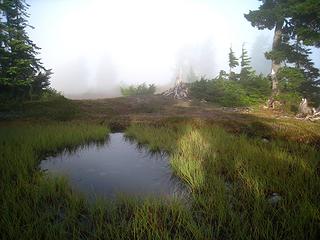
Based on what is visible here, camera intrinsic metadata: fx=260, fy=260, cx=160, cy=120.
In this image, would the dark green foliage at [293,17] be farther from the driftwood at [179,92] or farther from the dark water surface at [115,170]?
the dark water surface at [115,170]

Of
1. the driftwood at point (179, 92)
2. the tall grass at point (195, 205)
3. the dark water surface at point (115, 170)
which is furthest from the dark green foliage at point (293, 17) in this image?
the dark water surface at point (115, 170)

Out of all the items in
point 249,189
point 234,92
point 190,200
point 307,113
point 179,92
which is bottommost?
point 190,200

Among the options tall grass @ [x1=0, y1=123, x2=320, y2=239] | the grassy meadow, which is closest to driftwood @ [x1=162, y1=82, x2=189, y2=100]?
the grassy meadow

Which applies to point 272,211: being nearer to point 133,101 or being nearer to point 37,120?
point 37,120

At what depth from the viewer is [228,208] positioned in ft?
13.0

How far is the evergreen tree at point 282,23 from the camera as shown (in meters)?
17.6

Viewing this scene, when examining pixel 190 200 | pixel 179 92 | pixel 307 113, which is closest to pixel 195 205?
pixel 190 200

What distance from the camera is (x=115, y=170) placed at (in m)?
6.66

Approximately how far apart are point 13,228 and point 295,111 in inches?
813

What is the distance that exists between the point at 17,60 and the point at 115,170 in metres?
14.1

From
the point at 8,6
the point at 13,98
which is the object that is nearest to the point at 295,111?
the point at 13,98

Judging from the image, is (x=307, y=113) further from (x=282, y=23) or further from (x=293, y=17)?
(x=282, y=23)

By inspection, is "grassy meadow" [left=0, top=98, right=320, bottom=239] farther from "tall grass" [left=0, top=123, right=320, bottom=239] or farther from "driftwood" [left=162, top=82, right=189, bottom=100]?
"driftwood" [left=162, top=82, right=189, bottom=100]

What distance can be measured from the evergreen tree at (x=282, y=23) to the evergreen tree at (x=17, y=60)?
1821cm
